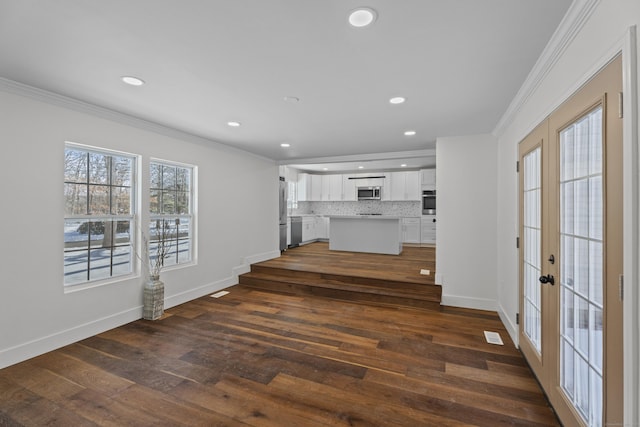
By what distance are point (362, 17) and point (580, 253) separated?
1803 mm

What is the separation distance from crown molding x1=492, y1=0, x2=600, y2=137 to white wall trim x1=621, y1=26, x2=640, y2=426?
443mm

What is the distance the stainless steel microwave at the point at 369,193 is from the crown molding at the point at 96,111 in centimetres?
531

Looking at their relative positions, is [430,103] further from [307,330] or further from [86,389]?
[86,389]

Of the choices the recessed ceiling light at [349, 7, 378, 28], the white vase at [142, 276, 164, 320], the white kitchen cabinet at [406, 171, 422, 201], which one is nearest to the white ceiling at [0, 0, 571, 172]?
the recessed ceiling light at [349, 7, 378, 28]

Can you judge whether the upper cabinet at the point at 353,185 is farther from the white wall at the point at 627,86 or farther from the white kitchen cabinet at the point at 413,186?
the white wall at the point at 627,86

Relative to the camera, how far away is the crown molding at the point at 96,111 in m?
2.45

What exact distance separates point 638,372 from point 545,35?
5.94ft

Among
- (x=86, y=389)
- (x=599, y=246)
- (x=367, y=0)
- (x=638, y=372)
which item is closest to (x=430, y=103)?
(x=367, y=0)

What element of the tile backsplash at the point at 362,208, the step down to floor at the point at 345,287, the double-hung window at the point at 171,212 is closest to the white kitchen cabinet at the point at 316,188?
the tile backsplash at the point at 362,208

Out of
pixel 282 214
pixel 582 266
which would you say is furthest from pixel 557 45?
pixel 282 214

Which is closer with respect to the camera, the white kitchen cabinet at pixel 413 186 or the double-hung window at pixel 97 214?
the double-hung window at pixel 97 214

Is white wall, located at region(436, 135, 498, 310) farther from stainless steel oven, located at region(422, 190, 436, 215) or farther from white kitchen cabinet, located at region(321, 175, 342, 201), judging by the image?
white kitchen cabinet, located at region(321, 175, 342, 201)

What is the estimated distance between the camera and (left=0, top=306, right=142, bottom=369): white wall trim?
2.46 m

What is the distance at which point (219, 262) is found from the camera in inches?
188
